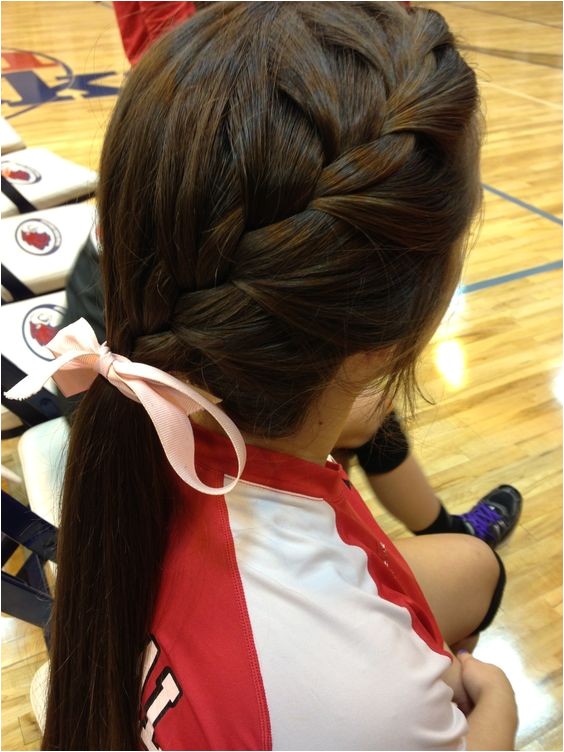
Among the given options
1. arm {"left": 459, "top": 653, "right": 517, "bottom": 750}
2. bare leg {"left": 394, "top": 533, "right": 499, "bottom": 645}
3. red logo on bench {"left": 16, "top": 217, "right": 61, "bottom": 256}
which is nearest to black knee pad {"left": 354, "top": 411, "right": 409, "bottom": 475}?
bare leg {"left": 394, "top": 533, "right": 499, "bottom": 645}

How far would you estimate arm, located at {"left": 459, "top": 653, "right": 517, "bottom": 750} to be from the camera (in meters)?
0.71

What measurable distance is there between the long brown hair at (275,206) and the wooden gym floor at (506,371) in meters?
0.14

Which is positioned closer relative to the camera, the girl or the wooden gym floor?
the girl

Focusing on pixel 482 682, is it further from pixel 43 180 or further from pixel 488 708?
pixel 43 180

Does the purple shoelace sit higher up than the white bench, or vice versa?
the white bench

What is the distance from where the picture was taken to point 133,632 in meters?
0.57

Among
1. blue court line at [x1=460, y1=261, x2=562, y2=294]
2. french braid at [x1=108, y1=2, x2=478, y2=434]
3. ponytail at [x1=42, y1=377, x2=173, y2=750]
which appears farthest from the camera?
blue court line at [x1=460, y1=261, x2=562, y2=294]

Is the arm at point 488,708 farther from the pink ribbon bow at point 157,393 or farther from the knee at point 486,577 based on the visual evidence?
the pink ribbon bow at point 157,393

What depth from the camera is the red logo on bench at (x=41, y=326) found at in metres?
1.22

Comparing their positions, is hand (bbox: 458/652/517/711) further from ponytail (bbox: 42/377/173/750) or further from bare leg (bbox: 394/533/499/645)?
ponytail (bbox: 42/377/173/750)

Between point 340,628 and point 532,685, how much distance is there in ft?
2.60

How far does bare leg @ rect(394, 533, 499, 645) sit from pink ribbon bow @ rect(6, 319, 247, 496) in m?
0.49

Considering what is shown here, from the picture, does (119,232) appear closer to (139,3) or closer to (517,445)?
(139,3)

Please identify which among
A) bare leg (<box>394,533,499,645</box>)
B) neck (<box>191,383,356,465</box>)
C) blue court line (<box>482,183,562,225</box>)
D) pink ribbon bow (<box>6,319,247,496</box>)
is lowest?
blue court line (<box>482,183,562,225</box>)
